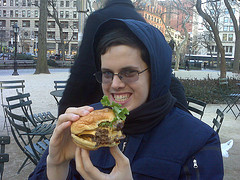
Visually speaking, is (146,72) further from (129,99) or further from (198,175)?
(198,175)

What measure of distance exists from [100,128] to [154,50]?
539 mm

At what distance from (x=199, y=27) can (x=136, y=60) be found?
309ft

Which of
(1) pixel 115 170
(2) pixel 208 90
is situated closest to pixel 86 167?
(1) pixel 115 170

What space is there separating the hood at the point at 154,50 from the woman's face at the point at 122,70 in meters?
0.06

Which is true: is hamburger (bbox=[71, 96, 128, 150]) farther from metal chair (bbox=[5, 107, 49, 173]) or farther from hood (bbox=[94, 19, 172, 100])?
metal chair (bbox=[5, 107, 49, 173])

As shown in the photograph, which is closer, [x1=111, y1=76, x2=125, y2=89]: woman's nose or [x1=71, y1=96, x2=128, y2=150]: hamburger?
[x1=71, y1=96, x2=128, y2=150]: hamburger

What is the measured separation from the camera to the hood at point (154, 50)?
1.45 metres

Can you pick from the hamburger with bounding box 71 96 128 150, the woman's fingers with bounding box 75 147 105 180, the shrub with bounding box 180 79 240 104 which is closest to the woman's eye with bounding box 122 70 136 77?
the hamburger with bounding box 71 96 128 150

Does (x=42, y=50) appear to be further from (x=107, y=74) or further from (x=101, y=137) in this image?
(x=101, y=137)

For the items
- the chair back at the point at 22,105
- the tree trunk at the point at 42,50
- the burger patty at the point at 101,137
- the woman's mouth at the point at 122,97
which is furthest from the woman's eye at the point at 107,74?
the tree trunk at the point at 42,50

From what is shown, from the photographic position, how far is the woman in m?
1.41

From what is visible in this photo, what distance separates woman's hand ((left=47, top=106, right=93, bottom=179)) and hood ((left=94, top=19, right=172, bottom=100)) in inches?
16.8

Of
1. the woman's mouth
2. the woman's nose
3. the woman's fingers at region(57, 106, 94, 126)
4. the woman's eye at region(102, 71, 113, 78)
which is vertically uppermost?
the woman's eye at region(102, 71, 113, 78)

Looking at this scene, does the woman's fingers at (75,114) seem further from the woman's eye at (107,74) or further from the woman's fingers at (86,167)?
the woman's eye at (107,74)
